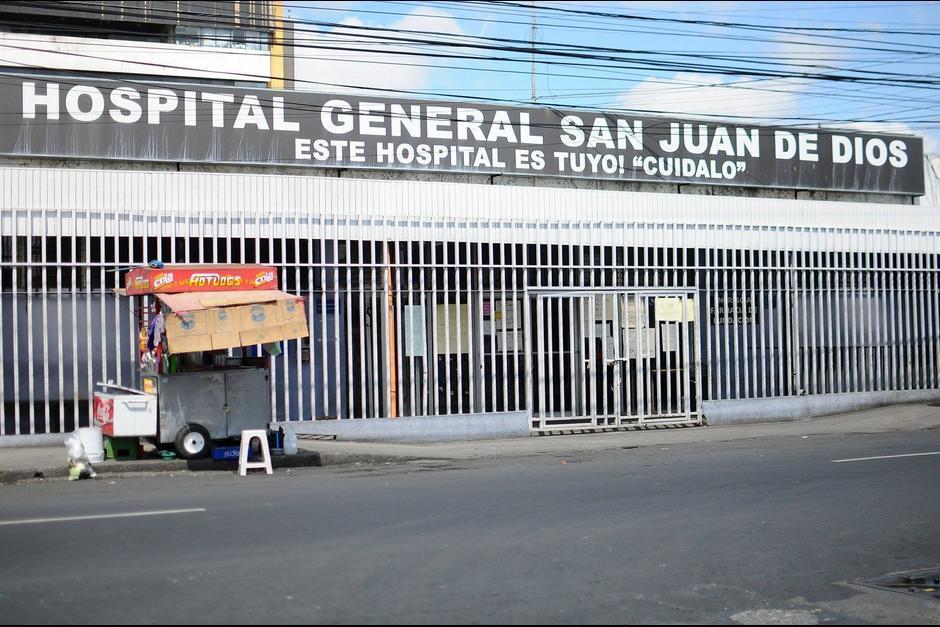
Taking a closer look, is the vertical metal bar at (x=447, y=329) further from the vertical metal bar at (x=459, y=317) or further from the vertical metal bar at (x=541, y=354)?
the vertical metal bar at (x=541, y=354)

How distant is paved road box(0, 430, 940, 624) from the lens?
21.2 ft

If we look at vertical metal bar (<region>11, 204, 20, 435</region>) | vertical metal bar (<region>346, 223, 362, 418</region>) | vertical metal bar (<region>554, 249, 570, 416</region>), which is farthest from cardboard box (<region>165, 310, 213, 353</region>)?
vertical metal bar (<region>554, 249, 570, 416</region>)

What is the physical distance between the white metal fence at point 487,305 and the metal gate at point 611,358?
4 cm

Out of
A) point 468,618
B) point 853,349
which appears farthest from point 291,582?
point 853,349

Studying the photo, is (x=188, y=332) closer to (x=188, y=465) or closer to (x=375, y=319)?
(x=188, y=465)

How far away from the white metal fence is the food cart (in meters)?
2.15

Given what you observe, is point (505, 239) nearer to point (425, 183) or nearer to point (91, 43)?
point (425, 183)

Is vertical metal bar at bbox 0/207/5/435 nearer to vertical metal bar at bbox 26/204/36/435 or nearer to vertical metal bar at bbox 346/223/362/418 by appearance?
vertical metal bar at bbox 26/204/36/435

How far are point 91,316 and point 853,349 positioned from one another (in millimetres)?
14269

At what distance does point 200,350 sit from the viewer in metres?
12.3

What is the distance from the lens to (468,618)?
6180 millimetres

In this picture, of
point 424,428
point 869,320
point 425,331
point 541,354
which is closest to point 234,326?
point 425,331

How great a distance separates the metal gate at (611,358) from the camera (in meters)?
17.8

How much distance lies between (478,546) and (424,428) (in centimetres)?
879
